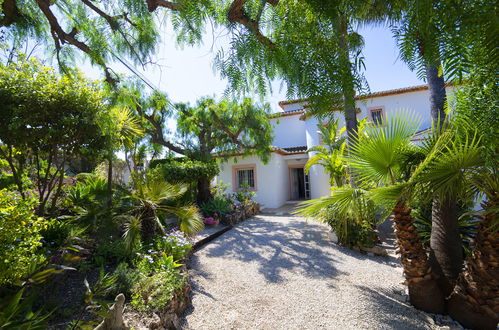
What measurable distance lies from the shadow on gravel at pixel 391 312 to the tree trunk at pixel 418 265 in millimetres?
280

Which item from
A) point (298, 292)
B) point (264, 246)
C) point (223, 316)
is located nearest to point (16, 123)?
point (223, 316)

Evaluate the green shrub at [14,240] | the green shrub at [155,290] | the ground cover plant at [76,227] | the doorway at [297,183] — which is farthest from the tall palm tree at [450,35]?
the doorway at [297,183]

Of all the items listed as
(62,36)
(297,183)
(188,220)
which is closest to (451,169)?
(188,220)

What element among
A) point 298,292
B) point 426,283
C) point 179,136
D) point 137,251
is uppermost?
point 179,136

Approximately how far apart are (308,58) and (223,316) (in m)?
3.87

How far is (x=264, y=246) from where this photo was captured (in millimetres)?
7137

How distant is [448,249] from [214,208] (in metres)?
7.89

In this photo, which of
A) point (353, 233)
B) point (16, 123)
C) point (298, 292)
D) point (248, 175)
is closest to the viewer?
point (16, 123)

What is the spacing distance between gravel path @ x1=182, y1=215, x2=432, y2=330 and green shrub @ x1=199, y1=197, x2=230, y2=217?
2.32 metres

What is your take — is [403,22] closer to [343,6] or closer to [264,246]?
[343,6]

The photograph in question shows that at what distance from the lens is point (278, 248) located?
22.8ft

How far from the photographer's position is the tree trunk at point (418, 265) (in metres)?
3.54

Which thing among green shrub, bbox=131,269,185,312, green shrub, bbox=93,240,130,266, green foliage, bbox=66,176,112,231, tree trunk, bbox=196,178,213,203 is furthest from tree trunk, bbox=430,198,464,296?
tree trunk, bbox=196,178,213,203

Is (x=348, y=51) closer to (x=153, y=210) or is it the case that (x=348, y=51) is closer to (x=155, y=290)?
(x=155, y=290)
